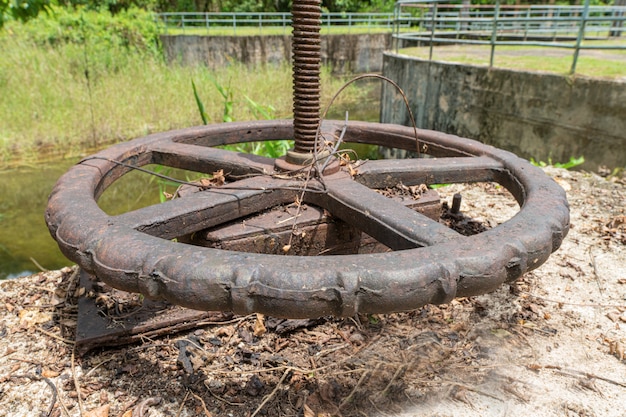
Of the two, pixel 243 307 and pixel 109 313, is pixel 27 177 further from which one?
pixel 243 307

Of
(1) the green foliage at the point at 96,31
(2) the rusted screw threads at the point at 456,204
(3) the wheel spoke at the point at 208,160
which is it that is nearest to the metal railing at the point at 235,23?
(1) the green foliage at the point at 96,31

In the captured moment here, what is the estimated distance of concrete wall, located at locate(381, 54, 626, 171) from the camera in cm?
427

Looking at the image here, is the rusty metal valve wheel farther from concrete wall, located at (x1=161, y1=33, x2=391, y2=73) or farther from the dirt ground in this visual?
concrete wall, located at (x1=161, y1=33, x2=391, y2=73)

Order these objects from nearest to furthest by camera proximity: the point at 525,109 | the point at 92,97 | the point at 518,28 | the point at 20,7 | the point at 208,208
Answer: the point at 208,208, the point at 20,7, the point at 525,109, the point at 92,97, the point at 518,28

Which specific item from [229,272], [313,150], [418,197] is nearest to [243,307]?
[229,272]

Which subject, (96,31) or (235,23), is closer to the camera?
(96,31)

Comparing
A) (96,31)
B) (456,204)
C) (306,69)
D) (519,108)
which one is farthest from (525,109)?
(96,31)

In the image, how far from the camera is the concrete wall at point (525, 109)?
14.0ft

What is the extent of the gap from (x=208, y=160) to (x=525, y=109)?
4233mm

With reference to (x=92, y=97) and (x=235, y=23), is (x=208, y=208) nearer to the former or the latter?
(x=92, y=97)

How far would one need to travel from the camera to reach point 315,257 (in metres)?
1.03

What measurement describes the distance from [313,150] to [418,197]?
447 millimetres

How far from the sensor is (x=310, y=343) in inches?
66.0

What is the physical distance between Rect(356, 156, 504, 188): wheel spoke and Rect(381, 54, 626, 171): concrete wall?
3.13m
